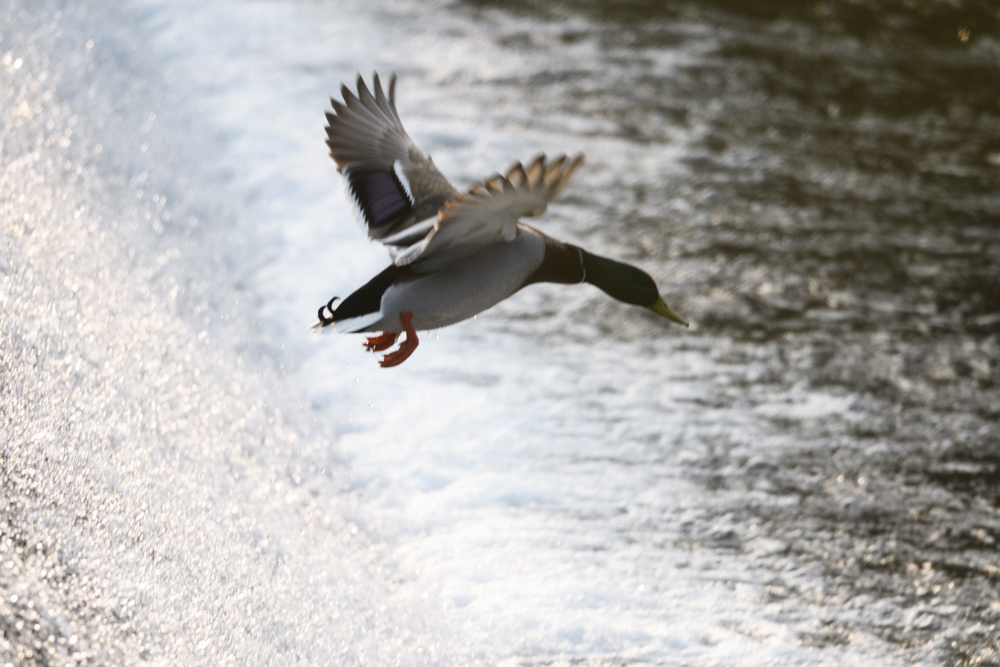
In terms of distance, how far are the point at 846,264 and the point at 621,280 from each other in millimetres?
2274

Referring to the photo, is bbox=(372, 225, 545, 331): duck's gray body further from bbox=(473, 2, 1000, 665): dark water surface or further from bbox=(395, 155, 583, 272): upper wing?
bbox=(473, 2, 1000, 665): dark water surface

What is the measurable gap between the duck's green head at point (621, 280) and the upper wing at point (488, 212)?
62 cm

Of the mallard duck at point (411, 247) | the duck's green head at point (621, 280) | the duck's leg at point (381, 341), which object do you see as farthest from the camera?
the duck's green head at point (621, 280)

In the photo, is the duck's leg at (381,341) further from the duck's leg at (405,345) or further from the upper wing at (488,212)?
the upper wing at (488,212)

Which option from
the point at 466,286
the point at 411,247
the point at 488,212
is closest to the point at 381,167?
the point at 411,247

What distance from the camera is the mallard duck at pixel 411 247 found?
2859 millimetres

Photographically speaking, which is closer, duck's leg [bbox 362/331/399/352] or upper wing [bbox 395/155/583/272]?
upper wing [bbox 395/155/583/272]

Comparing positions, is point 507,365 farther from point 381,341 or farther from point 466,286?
point 466,286

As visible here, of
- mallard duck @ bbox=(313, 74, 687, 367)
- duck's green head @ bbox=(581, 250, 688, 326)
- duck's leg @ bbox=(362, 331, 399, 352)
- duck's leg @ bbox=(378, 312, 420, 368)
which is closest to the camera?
mallard duck @ bbox=(313, 74, 687, 367)

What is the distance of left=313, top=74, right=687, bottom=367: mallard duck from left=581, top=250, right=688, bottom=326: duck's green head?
8 cm

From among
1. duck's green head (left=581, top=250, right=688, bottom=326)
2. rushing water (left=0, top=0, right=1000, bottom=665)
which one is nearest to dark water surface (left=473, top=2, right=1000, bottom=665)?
rushing water (left=0, top=0, right=1000, bottom=665)

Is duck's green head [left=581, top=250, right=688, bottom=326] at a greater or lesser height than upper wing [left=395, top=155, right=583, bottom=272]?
lesser

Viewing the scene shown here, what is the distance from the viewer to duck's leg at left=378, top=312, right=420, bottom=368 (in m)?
3.01

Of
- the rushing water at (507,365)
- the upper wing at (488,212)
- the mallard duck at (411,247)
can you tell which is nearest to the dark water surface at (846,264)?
the rushing water at (507,365)
